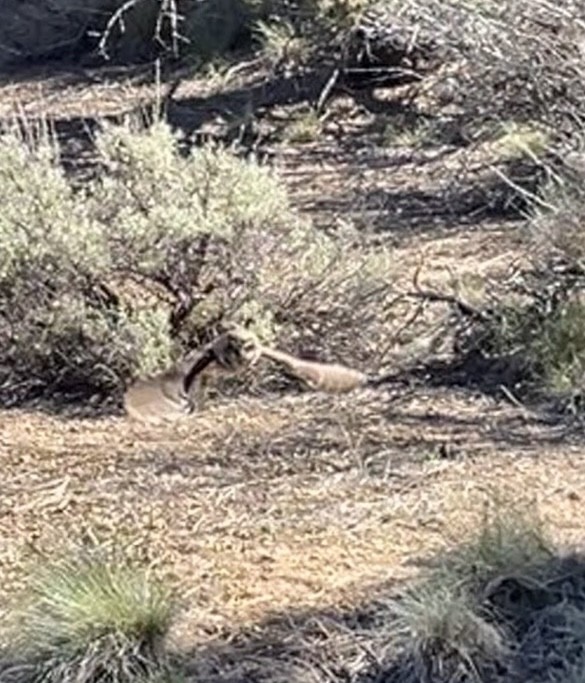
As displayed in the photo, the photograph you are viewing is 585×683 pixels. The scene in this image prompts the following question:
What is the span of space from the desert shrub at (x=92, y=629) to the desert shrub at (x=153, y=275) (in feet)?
9.19

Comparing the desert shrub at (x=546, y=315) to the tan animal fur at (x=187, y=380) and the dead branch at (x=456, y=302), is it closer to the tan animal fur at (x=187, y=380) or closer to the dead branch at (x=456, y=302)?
the dead branch at (x=456, y=302)

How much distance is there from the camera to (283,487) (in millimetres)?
7445

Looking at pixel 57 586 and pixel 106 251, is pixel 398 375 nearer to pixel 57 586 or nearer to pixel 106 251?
pixel 106 251

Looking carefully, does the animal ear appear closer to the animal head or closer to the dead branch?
the animal head

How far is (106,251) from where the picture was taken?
29.4ft

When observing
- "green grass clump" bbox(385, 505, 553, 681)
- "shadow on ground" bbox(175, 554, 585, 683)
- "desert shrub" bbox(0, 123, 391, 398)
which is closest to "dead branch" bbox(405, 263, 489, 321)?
"desert shrub" bbox(0, 123, 391, 398)

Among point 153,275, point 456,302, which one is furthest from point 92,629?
point 456,302

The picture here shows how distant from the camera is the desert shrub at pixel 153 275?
8.91 metres

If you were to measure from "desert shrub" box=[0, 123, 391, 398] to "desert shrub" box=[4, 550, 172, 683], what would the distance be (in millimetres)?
2802

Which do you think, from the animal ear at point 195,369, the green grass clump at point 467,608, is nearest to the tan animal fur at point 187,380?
the animal ear at point 195,369

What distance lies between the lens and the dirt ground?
659 cm

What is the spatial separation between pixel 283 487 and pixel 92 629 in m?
1.74

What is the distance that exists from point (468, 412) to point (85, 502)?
1650 millimetres

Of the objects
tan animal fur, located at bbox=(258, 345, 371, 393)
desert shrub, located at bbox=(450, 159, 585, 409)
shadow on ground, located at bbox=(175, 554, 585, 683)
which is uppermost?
shadow on ground, located at bbox=(175, 554, 585, 683)
